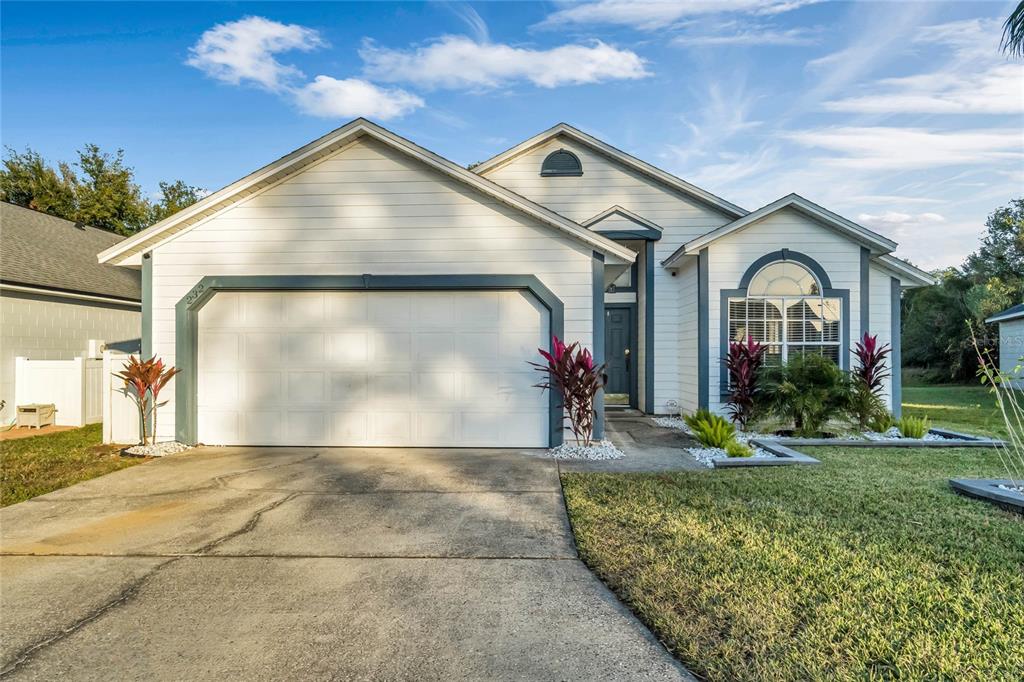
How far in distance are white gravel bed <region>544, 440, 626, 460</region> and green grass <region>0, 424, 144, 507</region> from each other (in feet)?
18.8

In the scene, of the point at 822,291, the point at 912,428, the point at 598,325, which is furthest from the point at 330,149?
the point at 912,428

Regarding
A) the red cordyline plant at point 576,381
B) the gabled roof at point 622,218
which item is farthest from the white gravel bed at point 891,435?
the gabled roof at point 622,218

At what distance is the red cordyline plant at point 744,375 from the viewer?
8555 mm

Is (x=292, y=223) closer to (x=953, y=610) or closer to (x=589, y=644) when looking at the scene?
(x=589, y=644)

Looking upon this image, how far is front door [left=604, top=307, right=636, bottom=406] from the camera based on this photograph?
12.0 m

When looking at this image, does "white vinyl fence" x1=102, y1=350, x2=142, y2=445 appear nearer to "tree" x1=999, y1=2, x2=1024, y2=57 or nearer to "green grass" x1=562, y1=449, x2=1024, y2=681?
"green grass" x1=562, y1=449, x2=1024, y2=681

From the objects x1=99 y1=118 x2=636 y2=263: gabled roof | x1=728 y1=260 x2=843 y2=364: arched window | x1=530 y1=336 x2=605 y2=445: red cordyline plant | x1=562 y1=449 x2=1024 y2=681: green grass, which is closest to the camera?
x1=562 y1=449 x2=1024 y2=681: green grass

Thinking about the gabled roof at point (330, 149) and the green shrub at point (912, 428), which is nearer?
the gabled roof at point (330, 149)

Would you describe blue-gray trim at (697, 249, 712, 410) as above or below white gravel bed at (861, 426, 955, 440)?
above

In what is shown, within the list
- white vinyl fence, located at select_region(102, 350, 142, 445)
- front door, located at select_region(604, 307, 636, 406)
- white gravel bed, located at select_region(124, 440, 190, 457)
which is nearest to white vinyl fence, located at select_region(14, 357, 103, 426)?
white vinyl fence, located at select_region(102, 350, 142, 445)

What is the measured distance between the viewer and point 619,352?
12234 millimetres

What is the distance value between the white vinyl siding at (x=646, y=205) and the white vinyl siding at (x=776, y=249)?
4.84 ft

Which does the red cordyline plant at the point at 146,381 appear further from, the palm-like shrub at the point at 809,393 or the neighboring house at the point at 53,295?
the palm-like shrub at the point at 809,393

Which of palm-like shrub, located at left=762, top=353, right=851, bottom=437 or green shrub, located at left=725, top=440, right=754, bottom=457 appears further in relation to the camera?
palm-like shrub, located at left=762, top=353, right=851, bottom=437
